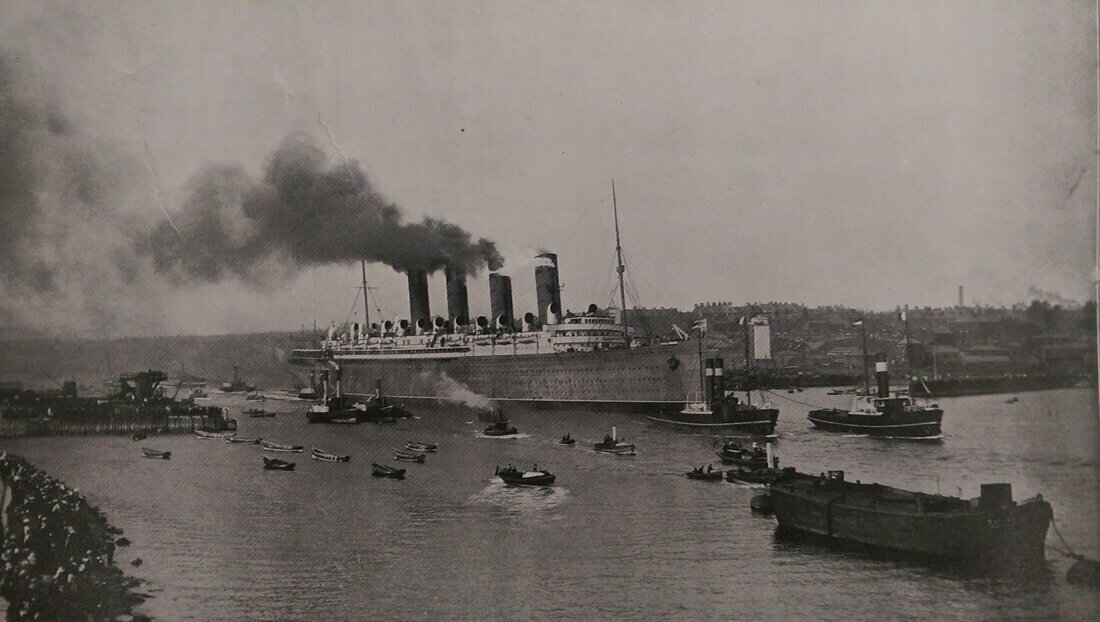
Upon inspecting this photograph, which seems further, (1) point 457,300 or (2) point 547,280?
(1) point 457,300

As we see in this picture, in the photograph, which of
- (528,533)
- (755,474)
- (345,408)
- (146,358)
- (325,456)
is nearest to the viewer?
(528,533)

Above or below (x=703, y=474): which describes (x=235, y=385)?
above

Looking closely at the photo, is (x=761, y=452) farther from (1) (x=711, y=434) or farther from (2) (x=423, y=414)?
(2) (x=423, y=414)

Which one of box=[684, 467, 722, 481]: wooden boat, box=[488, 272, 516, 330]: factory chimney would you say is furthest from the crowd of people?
box=[684, 467, 722, 481]: wooden boat

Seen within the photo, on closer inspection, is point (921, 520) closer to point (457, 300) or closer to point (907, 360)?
point (907, 360)

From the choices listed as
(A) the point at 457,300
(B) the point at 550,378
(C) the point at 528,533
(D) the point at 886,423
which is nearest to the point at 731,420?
(B) the point at 550,378

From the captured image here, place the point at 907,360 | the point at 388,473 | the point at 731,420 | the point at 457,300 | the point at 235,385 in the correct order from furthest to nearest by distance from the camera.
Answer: the point at 731,420
the point at 457,300
the point at 388,473
the point at 235,385
the point at 907,360

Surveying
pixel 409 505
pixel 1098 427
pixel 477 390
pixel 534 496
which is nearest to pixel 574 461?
pixel 534 496
